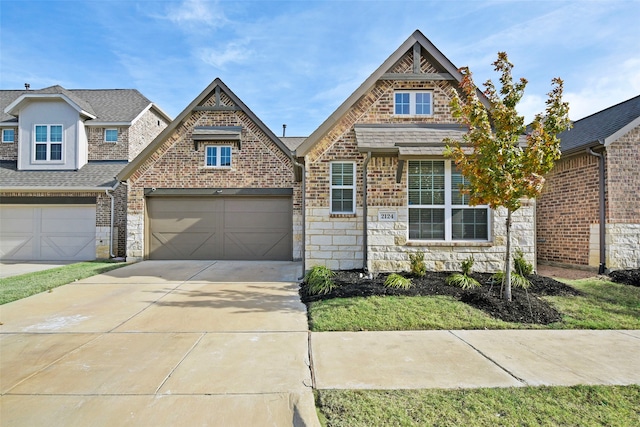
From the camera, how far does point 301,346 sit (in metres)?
4.88

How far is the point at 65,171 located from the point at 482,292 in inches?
674

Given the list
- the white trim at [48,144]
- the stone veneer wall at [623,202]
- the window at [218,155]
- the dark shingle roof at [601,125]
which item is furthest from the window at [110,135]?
the stone veneer wall at [623,202]

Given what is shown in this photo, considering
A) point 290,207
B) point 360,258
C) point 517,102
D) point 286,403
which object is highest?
point 517,102

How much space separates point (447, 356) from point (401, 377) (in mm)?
949

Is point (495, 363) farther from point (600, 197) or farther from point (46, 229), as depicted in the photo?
point (46, 229)

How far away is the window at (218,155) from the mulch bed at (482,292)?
23.6 feet

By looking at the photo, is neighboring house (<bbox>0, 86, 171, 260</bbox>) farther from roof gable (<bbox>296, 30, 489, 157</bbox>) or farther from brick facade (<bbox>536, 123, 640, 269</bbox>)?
brick facade (<bbox>536, 123, 640, 269</bbox>)

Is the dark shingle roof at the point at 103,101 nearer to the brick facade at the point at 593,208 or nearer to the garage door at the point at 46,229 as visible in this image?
the garage door at the point at 46,229

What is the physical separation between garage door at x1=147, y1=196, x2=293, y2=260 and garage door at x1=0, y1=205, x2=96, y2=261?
329cm

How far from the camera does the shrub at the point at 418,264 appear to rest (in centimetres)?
864

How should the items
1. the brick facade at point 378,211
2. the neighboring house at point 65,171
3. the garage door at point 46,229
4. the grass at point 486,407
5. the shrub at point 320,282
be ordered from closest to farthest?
the grass at point 486,407, the shrub at point 320,282, the brick facade at point 378,211, the neighboring house at point 65,171, the garage door at point 46,229

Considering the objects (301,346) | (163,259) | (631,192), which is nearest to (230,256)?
(163,259)

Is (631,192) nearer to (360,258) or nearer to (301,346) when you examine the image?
(360,258)

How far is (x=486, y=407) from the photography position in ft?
10.9
